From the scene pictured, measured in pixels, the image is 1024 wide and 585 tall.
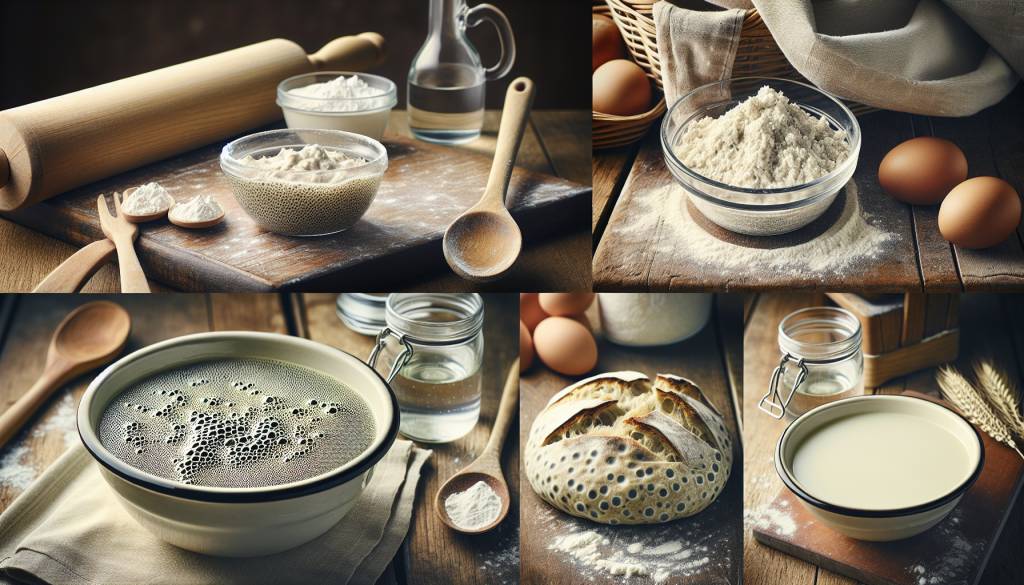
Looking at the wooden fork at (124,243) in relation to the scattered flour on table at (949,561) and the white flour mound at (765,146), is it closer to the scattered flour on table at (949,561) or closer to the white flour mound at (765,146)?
the white flour mound at (765,146)

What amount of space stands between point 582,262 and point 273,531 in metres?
0.36

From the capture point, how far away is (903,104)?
33.5 inches

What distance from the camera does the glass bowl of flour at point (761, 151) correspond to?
815 mm

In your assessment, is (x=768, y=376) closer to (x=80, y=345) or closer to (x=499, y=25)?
(x=499, y=25)

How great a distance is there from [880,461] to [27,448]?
0.77 m

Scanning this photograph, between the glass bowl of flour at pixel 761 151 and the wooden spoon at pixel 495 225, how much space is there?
151 millimetres

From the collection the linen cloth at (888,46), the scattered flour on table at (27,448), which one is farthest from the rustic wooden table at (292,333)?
the linen cloth at (888,46)

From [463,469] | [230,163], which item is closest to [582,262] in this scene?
[463,469]

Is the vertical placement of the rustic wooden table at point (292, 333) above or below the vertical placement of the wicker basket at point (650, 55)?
below

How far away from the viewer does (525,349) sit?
3.27 feet

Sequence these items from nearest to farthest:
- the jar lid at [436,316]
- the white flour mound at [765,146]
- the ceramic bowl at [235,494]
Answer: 1. the ceramic bowl at [235,494]
2. the white flour mound at [765,146]
3. the jar lid at [436,316]

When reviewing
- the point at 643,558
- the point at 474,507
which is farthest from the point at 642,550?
the point at 474,507

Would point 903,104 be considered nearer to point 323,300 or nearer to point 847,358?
point 847,358

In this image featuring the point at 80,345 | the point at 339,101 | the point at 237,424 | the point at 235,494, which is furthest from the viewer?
the point at 80,345
